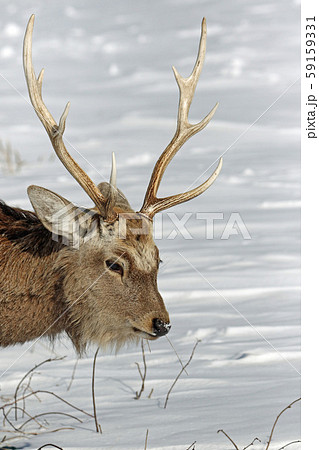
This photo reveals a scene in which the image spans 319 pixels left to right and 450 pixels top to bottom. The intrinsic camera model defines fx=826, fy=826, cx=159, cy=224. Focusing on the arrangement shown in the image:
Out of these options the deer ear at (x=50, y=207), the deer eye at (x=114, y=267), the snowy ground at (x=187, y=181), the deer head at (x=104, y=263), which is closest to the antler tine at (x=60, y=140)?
the deer head at (x=104, y=263)

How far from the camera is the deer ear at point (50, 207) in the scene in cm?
508

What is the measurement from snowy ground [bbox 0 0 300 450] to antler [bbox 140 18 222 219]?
127 centimetres

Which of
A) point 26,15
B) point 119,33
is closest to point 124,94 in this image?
point 119,33

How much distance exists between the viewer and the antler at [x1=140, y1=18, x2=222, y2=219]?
5.46 m

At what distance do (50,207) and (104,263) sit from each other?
0.49 m

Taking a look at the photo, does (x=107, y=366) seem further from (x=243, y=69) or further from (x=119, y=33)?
(x=119, y=33)

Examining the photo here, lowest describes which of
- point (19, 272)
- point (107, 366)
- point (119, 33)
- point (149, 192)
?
point (107, 366)

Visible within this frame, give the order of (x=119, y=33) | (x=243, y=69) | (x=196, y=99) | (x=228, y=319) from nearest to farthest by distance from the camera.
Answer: (x=228, y=319)
(x=196, y=99)
(x=243, y=69)
(x=119, y=33)

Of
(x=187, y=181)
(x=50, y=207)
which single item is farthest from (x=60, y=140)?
(x=187, y=181)

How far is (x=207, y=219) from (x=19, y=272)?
219 inches

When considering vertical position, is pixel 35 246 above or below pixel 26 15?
below

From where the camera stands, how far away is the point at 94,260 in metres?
5.24

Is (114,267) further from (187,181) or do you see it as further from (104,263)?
(187,181)

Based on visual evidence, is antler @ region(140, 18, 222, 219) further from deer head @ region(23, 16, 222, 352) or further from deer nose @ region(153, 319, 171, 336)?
deer nose @ region(153, 319, 171, 336)
